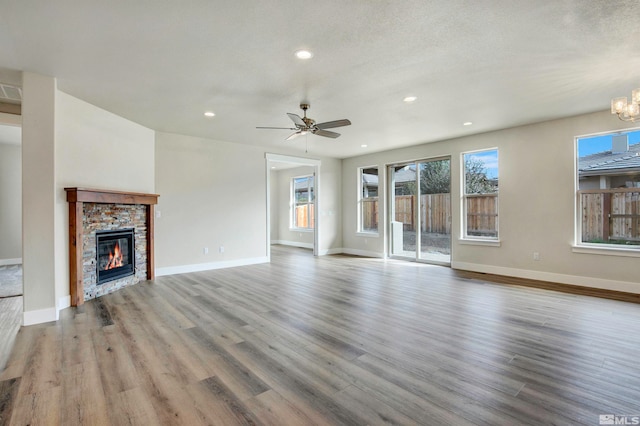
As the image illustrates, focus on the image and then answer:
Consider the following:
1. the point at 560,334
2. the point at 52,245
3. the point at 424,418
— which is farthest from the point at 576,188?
the point at 52,245

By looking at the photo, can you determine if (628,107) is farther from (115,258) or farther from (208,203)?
(115,258)

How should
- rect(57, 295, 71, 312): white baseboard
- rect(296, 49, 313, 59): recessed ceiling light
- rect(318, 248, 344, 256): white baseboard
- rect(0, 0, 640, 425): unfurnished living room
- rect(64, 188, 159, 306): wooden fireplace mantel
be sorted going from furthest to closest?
rect(318, 248, 344, 256): white baseboard < rect(64, 188, 159, 306): wooden fireplace mantel < rect(57, 295, 71, 312): white baseboard < rect(296, 49, 313, 59): recessed ceiling light < rect(0, 0, 640, 425): unfurnished living room

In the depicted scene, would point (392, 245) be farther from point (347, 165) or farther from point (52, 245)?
point (52, 245)

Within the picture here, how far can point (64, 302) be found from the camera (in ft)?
12.9

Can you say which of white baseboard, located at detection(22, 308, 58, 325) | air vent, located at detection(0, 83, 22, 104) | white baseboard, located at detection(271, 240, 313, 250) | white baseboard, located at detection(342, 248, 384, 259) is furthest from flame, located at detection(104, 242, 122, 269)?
white baseboard, located at detection(271, 240, 313, 250)

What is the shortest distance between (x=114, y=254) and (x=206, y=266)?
179cm

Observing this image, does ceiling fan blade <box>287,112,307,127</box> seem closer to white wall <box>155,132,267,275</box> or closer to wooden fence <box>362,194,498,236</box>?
white wall <box>155,132,267,275</box>

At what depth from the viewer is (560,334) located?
300 centimetres

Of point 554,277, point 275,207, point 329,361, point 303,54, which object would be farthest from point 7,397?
point 275,207

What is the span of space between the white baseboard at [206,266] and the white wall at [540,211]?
4.43 metres

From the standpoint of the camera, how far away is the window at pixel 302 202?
10297 millimetres

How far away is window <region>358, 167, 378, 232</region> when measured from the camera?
8.26m

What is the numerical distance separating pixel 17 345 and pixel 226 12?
3.51 metres

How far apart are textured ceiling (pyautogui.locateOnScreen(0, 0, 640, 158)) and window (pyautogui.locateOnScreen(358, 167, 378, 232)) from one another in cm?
354
